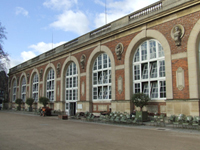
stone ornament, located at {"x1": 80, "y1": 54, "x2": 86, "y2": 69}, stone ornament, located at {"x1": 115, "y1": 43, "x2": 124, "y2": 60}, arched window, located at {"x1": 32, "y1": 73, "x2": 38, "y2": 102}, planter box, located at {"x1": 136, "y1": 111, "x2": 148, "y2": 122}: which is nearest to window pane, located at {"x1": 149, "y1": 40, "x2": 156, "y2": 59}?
stone ornament, located at {"x1": 115, "y1": 43, "x2": 124, "y2": 60}

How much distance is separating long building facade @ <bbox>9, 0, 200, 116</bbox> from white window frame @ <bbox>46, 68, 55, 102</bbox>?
182 centimetres

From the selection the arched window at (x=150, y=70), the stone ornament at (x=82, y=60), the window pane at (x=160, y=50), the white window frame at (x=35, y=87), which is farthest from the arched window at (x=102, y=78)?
the white window frame at (x=35, y=87)

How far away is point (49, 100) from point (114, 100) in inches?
628

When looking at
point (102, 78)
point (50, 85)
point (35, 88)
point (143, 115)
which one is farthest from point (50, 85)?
point (143, 115)

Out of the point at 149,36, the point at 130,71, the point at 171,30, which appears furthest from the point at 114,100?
the point at 171,30

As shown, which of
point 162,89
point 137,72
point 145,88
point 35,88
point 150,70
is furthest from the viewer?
point 35,88

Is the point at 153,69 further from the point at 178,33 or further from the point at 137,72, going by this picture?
the point at 178,33

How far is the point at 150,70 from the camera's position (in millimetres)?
19156

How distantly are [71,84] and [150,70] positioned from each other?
14276 mm

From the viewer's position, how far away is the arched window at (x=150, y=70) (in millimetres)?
18250

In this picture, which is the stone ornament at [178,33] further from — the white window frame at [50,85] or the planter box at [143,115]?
the white window frame at [50,85]

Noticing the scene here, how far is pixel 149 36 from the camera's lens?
19.1 m

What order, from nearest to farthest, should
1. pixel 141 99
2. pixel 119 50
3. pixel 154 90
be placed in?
1. pixel 141 99
2. pixel 154 90
3. pixel 119 50

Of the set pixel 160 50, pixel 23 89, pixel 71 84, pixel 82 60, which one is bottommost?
pixel 23 89
